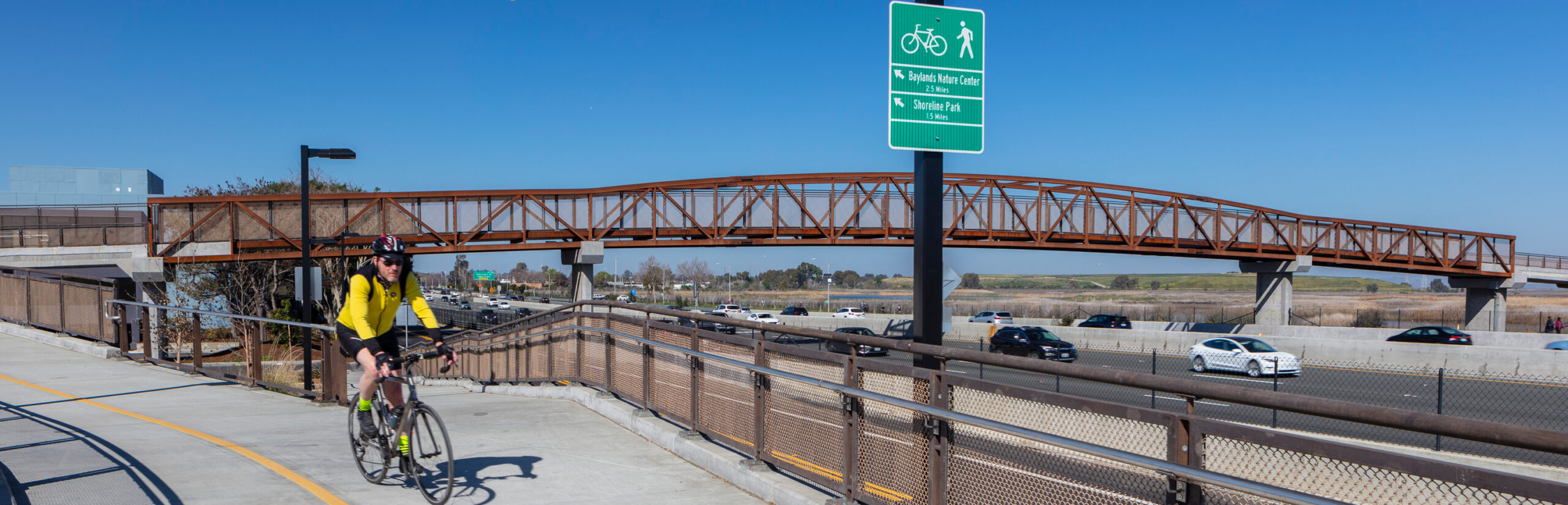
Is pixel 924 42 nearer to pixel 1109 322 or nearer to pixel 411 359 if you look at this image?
pixel 411 359

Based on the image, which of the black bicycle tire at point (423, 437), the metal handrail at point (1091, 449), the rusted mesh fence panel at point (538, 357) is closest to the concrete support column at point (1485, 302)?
the rusted mesh fence panel at point (538, 357)

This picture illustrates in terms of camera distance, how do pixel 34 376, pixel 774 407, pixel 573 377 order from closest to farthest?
pixel 774 407
pixel 573 377
pixel 34 376

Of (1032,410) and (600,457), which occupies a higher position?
(1032,410)

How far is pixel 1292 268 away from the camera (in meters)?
56.5

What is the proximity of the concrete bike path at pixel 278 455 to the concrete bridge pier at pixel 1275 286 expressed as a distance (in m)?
54.7

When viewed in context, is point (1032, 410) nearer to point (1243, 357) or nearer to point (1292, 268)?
point (1243, 357)

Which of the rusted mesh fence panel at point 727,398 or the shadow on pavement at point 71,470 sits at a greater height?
the rusted mesh fence panel at point 727,398

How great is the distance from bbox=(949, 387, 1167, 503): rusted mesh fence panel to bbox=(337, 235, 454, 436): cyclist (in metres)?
3.44

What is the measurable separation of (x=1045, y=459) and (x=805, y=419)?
2.34 m

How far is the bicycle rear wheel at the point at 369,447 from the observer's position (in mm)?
6781

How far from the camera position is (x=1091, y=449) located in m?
4.27

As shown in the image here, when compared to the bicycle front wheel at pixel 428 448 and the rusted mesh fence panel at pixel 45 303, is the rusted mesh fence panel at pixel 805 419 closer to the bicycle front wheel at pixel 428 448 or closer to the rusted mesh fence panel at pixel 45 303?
the bicycle front wheel at pixel 428 448

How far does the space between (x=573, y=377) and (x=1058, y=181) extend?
46.5m

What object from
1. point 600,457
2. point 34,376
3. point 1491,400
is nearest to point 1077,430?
point 600,457
